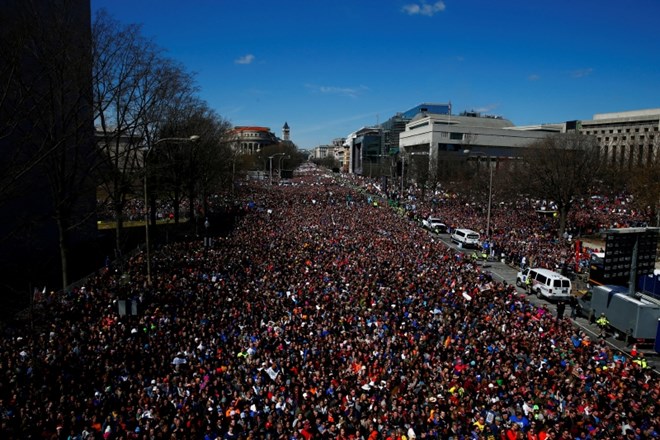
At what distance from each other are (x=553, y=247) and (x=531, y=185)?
16.8 metres

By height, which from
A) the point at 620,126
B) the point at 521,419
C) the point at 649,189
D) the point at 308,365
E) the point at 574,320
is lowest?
the point at 574,320

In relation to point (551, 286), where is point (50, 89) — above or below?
above

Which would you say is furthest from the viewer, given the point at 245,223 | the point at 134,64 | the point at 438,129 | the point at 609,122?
the point at 609,122

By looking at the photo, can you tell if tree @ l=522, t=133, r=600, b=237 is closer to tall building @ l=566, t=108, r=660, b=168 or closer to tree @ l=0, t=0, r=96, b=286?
tree @ l=0, t=0, r=96, b=286

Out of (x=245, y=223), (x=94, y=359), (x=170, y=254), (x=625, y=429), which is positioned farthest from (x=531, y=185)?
(x=94, y=359)

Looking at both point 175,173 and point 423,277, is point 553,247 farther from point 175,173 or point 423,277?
point 175,173

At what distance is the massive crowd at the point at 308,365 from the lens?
917cm

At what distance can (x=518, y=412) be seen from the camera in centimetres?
983

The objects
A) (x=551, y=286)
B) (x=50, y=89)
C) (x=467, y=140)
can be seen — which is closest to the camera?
(x=50, y=89)

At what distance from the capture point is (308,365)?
11547 mm

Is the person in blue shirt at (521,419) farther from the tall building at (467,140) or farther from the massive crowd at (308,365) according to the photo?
the tall building at (467,140)

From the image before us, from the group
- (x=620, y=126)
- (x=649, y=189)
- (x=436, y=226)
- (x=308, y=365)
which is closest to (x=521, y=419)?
(x=308, y=365)

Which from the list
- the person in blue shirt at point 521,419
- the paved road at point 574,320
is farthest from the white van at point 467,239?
the person in blue shirt at point 521,419

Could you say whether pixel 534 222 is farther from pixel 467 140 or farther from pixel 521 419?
pixel 467 140
